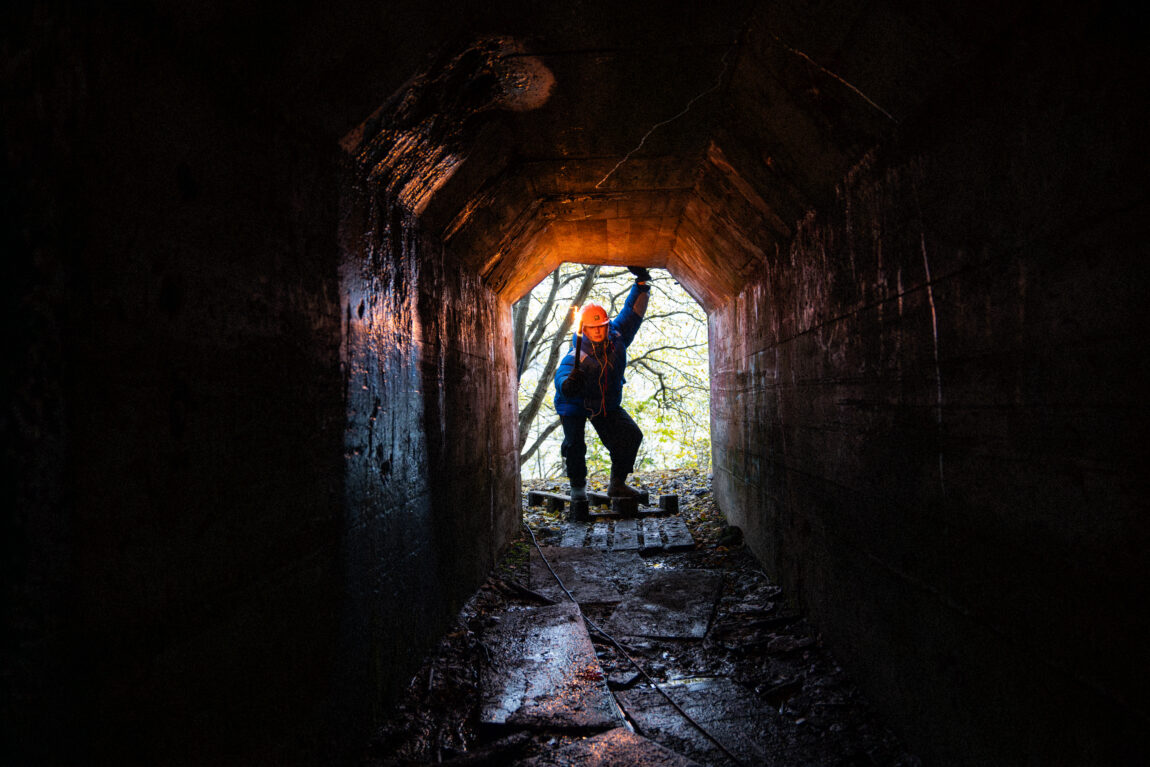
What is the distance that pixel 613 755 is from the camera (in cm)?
258

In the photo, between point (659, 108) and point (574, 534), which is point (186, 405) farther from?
point (574, 534)

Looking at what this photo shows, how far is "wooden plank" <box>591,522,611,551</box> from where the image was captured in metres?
6.64

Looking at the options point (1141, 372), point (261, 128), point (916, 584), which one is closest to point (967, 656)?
point (916, 584)

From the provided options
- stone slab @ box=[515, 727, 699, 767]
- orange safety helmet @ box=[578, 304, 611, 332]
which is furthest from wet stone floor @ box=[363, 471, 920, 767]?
orange safety helmet @ box=[578, 304, 611, 332]

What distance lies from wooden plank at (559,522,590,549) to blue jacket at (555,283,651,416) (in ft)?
5.40

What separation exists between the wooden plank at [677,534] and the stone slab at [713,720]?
302cm

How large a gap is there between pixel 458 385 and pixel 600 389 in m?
4.30

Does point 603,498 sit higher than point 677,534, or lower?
higher

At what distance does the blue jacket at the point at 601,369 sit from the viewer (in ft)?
27.5

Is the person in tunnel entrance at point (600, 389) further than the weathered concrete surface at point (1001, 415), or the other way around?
the person in tunnel entrance at point (600, 389)

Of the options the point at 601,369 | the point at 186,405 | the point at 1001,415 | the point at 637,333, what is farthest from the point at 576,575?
the point at 637,333

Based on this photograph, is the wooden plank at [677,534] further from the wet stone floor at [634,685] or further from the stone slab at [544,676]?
the stone slab at [544,676]

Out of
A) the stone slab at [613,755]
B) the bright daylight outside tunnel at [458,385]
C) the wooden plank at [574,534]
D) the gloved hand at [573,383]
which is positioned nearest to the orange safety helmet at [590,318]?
the gloved hand at [573,383]

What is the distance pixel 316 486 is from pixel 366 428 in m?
0.47
